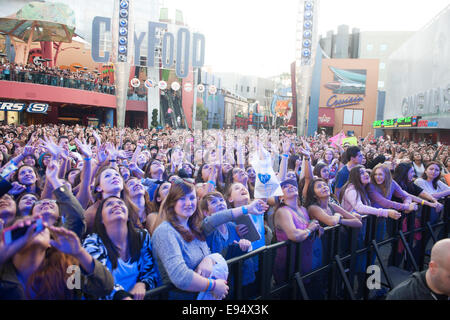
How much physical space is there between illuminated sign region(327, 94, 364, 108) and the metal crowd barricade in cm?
3931

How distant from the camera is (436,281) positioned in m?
2.20

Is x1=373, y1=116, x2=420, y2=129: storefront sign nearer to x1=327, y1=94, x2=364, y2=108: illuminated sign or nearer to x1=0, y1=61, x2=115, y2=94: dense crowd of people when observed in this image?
x1=327, y1=94, x2=364, y2=108: illuminated sign

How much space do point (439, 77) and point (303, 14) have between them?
14778 millimetres

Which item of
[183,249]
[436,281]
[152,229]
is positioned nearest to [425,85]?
[436,281]

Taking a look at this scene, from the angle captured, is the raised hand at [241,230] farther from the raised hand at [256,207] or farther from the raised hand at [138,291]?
the raised hand at [138,291]

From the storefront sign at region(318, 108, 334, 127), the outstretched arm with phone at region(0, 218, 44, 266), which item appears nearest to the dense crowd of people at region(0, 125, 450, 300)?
the outstretched arm with phone at region(0, 218, 44, 266)

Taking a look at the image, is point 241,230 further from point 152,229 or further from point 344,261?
point 344,261

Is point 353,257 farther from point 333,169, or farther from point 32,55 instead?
point 32,55

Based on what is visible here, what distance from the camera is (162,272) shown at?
2.55m

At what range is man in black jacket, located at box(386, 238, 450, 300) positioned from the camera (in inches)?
85.7

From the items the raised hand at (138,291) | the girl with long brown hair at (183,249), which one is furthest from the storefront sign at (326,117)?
the raised hand at (138,291)

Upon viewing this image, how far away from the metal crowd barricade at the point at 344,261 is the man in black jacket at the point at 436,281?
46.7 inches

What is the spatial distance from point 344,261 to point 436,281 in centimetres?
190
